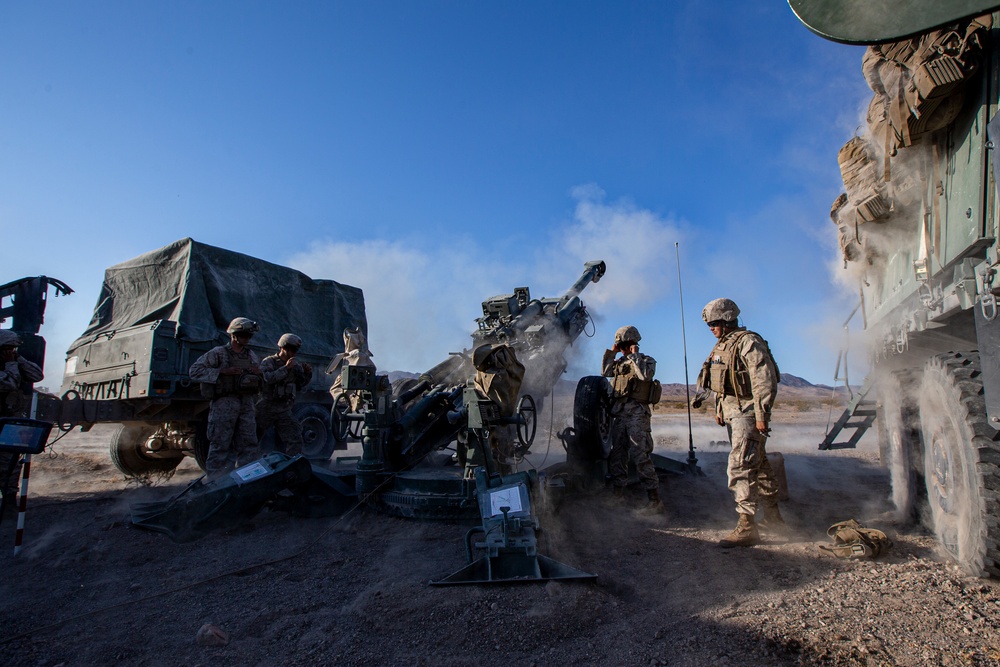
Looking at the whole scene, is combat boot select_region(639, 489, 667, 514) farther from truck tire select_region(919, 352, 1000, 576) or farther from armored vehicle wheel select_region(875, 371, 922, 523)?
truck tire select_region(919, 352, 1000, 576)

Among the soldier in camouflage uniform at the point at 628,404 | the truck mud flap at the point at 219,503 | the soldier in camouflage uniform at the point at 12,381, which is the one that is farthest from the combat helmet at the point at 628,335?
the soldier in camouflage uniform at the point at 12,381

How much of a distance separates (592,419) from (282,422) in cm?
337

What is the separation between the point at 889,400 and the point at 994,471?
2554 mm

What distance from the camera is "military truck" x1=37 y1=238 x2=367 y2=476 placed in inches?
250

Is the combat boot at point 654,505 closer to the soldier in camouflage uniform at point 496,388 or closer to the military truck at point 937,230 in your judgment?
the soldier in camouflage uniform at point 496,388

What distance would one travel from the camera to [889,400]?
16.9 feet

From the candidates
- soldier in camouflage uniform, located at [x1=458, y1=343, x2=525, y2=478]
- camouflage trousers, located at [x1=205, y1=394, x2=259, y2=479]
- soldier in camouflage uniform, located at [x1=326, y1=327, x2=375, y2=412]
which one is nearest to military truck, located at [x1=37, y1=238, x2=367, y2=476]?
soldier in camouflage uniform, located at [x1=326, y1=327, x2=375, y2=412]

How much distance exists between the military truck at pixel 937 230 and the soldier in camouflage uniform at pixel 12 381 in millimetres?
6403

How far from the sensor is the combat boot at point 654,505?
5270mm

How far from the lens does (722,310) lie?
4.73 m

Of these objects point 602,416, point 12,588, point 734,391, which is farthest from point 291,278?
point 734,391

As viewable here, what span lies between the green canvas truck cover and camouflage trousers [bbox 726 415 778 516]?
5.87 metres

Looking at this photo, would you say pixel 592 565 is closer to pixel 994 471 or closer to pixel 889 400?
pixel 994 471

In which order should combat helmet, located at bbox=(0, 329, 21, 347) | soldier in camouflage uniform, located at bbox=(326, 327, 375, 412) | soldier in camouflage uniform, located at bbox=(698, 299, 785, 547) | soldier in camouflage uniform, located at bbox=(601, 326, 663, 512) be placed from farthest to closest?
soldier in camouflage uniform, located at bbox=(601, 326, 663, 512)
combat helmet, located at bbox=(0, 329, 21, 347)
soldier in camouflage uniform, located at bbox=(326, 327, 375, 412)
soldier in camouflage uniform, located at bbox=(698, 299, 785, 547)
